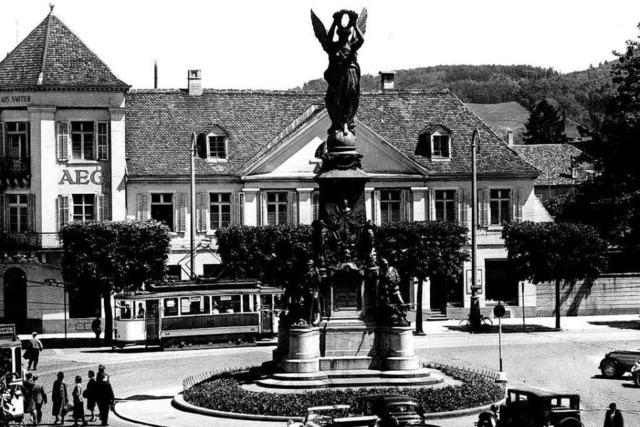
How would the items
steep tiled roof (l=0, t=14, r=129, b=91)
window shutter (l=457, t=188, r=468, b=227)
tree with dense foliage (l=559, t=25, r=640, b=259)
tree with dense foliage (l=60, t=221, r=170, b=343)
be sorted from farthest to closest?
window shutter (l=457, t=188, r=468, b=227)
tree with dense foliage (l=559, t=25, r=640, b=259)
steep tiled roof (l=0, t=14, r=129, b=91)
tree with dense foliage (l=60, t=221, r=170, b=343)

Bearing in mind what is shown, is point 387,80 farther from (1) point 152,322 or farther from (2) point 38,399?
(2) point 38,399

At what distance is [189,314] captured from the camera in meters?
48.0

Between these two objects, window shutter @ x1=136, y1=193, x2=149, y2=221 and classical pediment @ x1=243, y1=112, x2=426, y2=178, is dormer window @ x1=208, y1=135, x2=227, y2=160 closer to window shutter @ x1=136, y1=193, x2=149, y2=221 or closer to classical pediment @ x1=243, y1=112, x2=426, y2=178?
classical pediment @ x1=243, y1=112, x2=426, y2=178

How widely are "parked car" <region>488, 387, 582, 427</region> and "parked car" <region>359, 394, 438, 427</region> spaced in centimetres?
151

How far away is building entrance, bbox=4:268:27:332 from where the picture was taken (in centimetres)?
5706

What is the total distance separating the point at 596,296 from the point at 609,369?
958 inches

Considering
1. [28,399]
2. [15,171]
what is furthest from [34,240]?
[28,399]

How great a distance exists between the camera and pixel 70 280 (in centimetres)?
5144

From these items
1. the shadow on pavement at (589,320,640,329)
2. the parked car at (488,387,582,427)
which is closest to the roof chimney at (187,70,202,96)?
the shadow on pavement at (589,320,640,329)

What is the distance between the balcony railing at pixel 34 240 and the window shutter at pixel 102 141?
4.32m

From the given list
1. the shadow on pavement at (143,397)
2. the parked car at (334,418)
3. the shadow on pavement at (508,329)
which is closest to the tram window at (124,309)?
the shadow on pavement at (143,397)

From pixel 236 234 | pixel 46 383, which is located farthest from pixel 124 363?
pixel 236 234

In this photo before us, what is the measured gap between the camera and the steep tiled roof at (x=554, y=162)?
3992 inches

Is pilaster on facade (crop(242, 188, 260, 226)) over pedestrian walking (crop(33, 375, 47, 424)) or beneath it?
over
